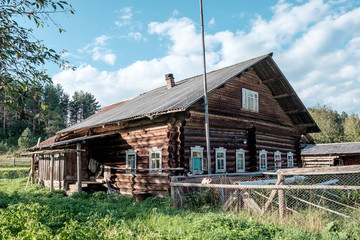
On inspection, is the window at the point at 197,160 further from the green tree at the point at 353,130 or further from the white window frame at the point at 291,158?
the green tree at the point at 353,130

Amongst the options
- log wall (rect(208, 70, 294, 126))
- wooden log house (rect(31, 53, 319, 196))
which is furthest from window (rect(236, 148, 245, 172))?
log wall (rect(208, 70, 294, 126))

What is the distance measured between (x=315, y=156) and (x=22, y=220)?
32430 millimetres

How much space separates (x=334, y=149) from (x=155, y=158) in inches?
935

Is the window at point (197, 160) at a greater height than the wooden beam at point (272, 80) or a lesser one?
lesser

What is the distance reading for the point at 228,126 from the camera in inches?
642

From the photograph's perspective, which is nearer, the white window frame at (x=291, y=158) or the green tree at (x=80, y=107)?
the white window frame at (x=291, y=158)

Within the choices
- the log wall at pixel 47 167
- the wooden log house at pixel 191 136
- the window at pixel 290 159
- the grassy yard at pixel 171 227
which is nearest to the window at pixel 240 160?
the wooden log house at pixel 191 136

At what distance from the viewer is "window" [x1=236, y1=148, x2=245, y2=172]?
675 inches

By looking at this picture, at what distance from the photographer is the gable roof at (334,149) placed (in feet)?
97.4

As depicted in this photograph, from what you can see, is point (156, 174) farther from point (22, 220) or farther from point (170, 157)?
point (22, 220)

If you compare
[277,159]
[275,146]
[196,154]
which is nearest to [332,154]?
[277,159]

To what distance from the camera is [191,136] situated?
14.7m

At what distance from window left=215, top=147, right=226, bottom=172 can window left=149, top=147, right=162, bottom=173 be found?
118 inches

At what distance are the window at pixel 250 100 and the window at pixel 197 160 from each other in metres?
4.49
